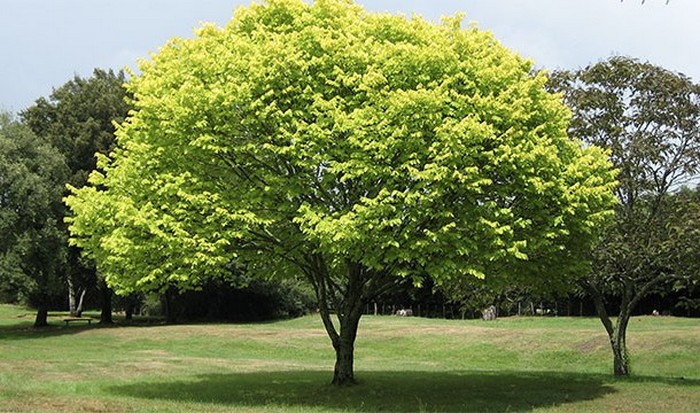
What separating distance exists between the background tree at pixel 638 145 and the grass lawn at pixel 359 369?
4426 mm

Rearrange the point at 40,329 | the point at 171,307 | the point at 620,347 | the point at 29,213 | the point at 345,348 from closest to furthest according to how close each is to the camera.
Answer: the point at 345,348, the point at 620,347, the point at 29,213, the point at 40,329, the point at 171,307

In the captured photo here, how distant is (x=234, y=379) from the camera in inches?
1150

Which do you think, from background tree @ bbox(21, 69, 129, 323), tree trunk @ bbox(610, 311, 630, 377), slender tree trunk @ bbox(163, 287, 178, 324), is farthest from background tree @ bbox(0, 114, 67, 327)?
tree trunk @ bbox(610, 311, 630, 377)

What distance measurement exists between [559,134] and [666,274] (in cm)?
913

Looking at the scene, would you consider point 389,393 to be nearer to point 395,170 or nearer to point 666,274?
point 395,170

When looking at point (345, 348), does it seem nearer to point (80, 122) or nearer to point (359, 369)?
point (359, 369)

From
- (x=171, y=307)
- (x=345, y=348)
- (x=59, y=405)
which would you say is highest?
(x=171, y=307)

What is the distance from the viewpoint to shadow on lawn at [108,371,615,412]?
22.2 m

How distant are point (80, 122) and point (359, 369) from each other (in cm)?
3606

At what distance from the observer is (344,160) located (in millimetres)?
20875

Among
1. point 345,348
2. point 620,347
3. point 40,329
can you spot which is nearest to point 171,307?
point 40,329

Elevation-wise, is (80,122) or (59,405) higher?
(80,122)

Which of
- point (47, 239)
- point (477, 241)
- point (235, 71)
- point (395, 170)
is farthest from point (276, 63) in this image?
point (47, 239)

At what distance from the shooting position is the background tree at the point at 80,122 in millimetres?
58125
